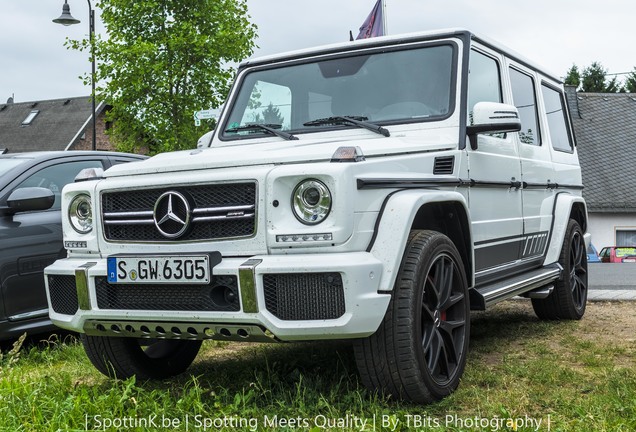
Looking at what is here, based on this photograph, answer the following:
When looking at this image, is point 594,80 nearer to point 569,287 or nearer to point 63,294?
point 569,287

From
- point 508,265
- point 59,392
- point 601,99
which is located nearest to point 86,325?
point 59,392

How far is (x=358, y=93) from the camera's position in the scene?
5.07 meters

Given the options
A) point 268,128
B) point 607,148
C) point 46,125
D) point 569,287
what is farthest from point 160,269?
point 46,125

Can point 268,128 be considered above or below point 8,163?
above

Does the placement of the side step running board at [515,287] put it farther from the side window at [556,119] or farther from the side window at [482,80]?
the side window at [556,119]

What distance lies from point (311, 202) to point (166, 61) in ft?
66.5

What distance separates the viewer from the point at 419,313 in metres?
3.91

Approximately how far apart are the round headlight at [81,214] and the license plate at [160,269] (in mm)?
391

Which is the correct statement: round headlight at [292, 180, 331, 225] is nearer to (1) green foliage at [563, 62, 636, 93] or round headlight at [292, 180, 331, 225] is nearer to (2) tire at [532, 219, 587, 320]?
(2) tire at [532, 219, 587, 320]

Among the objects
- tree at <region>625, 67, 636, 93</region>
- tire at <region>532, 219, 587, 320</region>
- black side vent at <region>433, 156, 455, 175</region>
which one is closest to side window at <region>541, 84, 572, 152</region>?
tire at <region>532, 219, 587, 320</region>

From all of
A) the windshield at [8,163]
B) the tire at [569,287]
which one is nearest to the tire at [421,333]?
the tire at [569,287]

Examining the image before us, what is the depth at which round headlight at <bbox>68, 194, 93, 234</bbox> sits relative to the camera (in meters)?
4.38

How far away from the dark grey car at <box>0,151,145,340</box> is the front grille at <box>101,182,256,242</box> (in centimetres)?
192

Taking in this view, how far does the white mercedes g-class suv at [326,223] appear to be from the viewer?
369 cm
